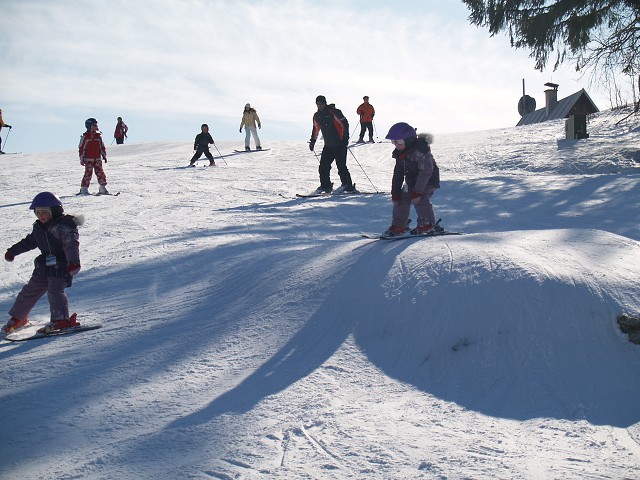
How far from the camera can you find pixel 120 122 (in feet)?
106

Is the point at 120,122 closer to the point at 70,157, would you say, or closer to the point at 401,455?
the point at 70,157

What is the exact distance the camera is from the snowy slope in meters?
3.94

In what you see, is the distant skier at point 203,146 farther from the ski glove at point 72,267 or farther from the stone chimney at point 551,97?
the stone chimney at point 551,97

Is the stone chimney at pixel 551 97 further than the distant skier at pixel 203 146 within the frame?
Yes

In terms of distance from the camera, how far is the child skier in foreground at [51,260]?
6.45m

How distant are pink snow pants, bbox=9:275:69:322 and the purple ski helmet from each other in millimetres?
3670

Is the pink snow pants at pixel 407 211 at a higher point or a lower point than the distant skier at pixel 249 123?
lower

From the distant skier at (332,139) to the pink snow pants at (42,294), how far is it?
8255mm

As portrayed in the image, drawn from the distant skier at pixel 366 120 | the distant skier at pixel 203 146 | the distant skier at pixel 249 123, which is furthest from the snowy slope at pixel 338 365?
the distant skier at pixel 366 120

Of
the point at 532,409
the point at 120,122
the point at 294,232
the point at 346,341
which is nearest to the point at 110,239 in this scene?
the point at 294,232

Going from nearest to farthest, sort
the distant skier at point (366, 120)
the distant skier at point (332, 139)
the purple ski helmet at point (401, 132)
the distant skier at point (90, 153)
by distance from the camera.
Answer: the purple ski helmet at point (401, 132) → the distant skier at point (332, 139) → the distant skier at point (90, 153) → the distant skier at point (366, 120)

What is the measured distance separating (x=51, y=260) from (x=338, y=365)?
9.27 ft

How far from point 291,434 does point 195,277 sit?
4.18 meters

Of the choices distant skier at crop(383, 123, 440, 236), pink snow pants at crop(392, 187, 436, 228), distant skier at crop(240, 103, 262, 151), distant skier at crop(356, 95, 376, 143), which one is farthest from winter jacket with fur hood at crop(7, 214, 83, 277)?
distant skier at crop(356, 95, 376, 143)
